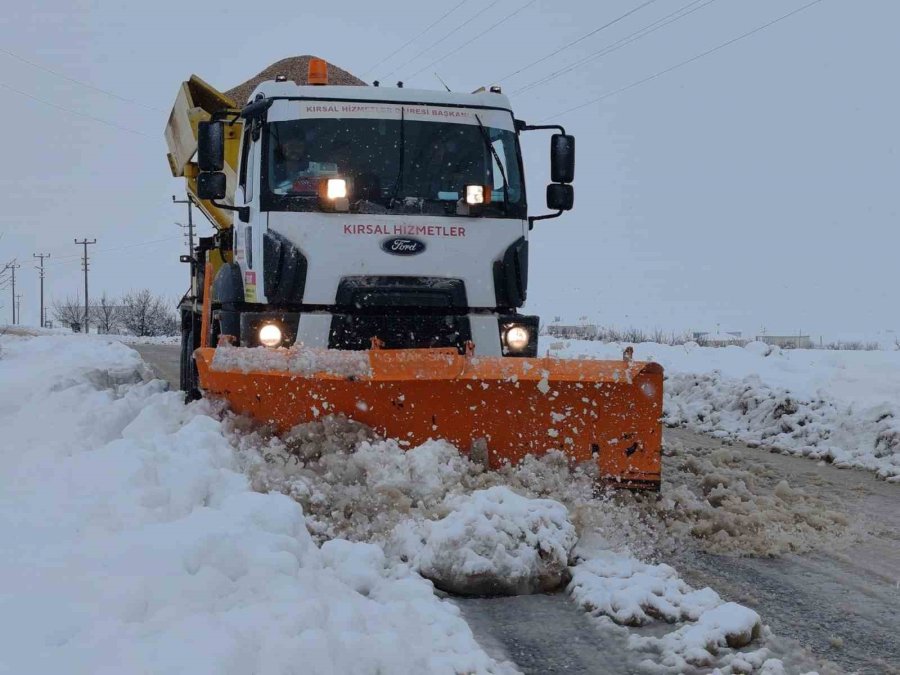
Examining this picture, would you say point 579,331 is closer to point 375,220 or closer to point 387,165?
point 387,165

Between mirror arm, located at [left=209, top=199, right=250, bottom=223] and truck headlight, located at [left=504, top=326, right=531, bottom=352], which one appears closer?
truck headlight, located at [left=504, top=326, right=531, bottom=352]

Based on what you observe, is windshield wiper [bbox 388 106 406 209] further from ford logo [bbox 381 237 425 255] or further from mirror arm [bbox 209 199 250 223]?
mirror arm [bbox 209 199 250 223]

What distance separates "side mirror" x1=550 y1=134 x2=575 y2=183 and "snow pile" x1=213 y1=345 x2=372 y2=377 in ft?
9.57

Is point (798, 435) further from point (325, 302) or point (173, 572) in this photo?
point (173, 572)

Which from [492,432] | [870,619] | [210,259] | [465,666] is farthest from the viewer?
[210,259]

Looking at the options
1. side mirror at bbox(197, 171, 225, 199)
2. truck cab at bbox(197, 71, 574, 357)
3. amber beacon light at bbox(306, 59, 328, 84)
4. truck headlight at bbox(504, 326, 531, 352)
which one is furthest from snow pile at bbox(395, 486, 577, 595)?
amber beacon light at bbox(306, 59, 328, 84)

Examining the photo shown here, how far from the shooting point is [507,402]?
473 centimetres

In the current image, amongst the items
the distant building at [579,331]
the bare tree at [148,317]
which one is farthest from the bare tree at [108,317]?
the distant building at [579,331]

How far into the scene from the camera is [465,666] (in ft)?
8.57

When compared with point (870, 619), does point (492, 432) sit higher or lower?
higher

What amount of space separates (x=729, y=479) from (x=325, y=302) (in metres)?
2.97

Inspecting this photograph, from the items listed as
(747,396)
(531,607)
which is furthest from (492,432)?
(747,396)

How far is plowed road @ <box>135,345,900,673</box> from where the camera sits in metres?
2.86

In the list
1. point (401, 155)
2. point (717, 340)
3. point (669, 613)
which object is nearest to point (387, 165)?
point (401, 155)
